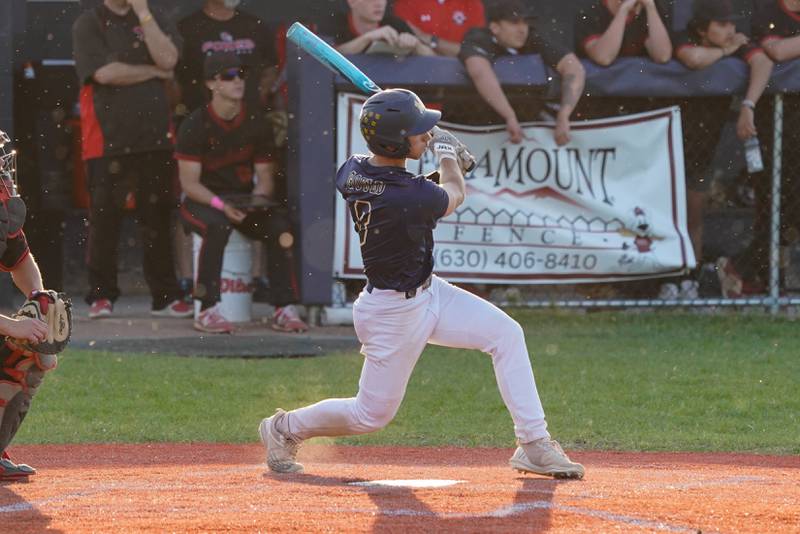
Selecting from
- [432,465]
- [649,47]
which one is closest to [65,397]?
[432,465]

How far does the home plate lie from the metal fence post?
6473 mm

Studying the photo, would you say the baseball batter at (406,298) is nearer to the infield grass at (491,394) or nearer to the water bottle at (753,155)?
the infield grass at (491,394)

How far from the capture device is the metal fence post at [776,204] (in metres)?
11.4

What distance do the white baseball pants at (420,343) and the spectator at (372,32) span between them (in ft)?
18.4

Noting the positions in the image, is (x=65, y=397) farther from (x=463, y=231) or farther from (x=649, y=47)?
(x=649, y=47)

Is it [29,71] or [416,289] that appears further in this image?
[29,71]

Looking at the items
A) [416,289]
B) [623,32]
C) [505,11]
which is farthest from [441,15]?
[416,289]

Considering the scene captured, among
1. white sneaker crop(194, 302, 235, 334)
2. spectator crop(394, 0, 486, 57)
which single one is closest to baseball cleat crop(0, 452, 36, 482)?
white sneaker crop(194, 302, 235, 334)

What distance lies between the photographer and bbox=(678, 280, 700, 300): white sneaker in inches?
461

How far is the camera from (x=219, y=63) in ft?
36.4

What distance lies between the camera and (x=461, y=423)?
8000 mm

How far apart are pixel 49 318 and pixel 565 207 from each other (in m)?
6.67

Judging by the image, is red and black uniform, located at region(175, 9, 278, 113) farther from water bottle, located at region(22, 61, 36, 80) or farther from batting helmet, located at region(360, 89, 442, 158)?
batting helmet, located at region(360, 89, 442, 158)

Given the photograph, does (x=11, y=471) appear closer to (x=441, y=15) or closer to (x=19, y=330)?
(x=19, y=330)
